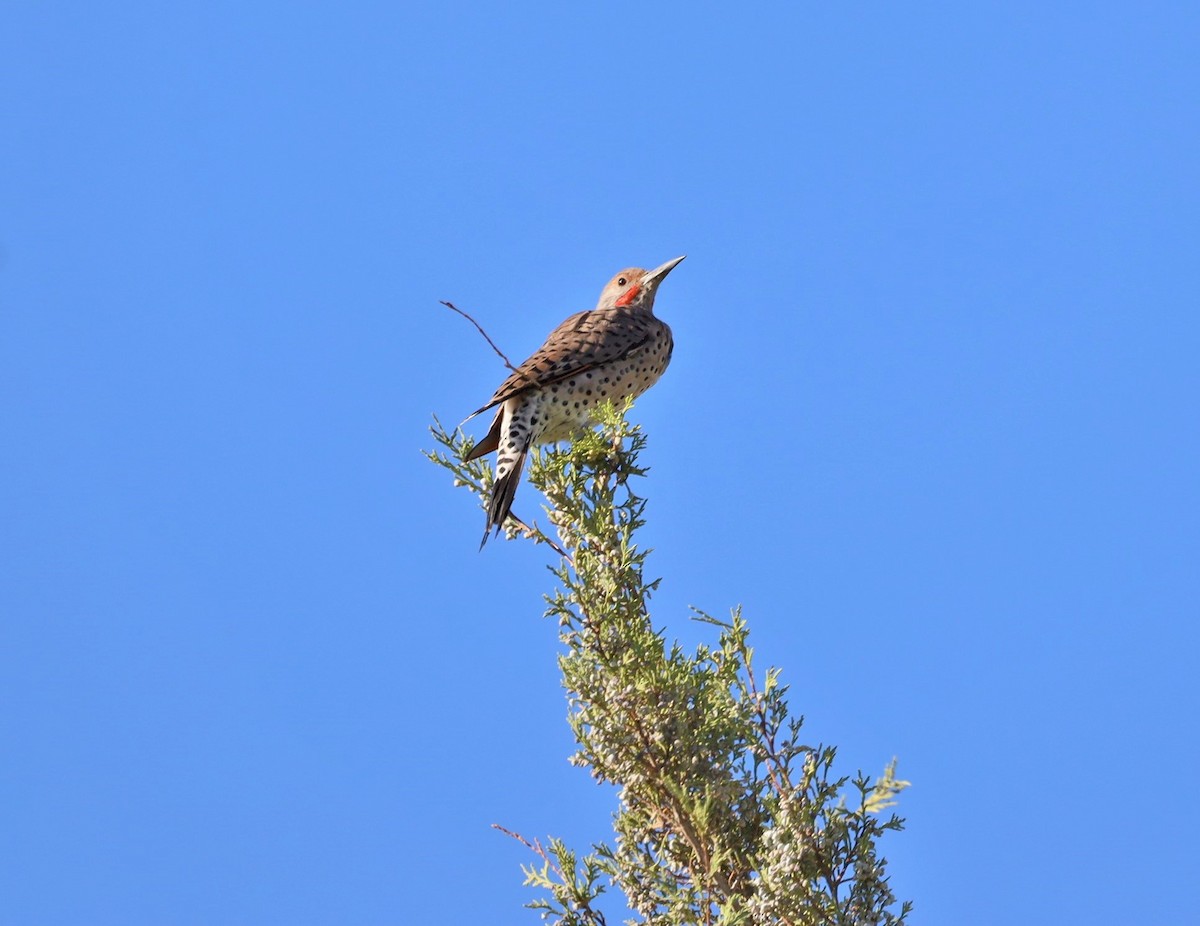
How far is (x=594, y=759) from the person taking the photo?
14.3 ft

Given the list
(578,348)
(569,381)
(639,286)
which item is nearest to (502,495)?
(569,381)

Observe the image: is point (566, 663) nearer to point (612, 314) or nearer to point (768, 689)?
point (768, 689)

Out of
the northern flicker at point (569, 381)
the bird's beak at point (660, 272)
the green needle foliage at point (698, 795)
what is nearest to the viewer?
the green needle foliage at point (698, 795)

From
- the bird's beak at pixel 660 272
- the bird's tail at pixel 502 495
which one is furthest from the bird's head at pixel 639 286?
the bird's tail at pixel 502 495

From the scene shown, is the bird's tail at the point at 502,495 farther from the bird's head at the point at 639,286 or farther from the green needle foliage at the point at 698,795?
the bird's head at the point at 639,286

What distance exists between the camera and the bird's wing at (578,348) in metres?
6.47

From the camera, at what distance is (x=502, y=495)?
5.67 meters

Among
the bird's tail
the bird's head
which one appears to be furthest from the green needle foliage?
the bird's head

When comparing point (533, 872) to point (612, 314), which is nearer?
point (533, 872)

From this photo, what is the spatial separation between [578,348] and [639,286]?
181 cm

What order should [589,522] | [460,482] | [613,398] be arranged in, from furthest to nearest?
[613,398]
[460,482]
[589,522]

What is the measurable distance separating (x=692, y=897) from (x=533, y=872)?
51cm

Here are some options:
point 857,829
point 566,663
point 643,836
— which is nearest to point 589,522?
point 566,663

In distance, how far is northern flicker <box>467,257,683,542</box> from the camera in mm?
5969
